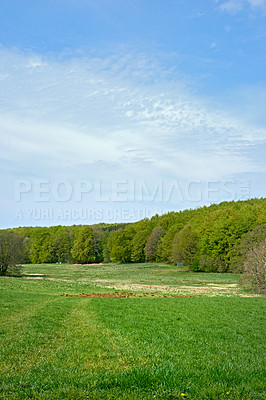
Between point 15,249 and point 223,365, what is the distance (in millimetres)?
52063

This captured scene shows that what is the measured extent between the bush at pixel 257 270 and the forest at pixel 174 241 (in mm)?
31793

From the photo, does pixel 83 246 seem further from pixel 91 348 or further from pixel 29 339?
pixel 91 348

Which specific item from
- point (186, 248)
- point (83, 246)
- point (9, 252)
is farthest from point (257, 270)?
point (83, 246)

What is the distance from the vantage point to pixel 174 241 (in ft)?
321

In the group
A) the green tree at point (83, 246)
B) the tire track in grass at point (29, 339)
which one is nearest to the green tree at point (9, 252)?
the tire track in grass at point (29, 339)

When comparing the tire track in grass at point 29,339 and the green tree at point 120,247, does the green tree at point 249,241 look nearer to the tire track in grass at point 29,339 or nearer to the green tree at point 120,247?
the green tree at point 120,247

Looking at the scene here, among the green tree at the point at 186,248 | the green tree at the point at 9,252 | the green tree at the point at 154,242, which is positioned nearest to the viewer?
the green tree at the point at 9,252

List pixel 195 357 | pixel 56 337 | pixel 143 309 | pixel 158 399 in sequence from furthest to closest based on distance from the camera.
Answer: pixel 143 309 < pixel 56 337 < pixel 195 357 < pixel 158 399

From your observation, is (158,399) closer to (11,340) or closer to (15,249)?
(11,340)

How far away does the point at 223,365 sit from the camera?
31.7ft

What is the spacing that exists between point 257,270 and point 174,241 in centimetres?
6185

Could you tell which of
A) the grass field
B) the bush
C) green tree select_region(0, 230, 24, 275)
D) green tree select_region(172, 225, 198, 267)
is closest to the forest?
green tree select_region(172, 225, 198, 267)

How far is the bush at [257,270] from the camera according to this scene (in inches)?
1400

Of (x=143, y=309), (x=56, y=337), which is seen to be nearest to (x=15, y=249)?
(x=143, y=309)
